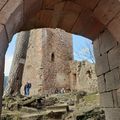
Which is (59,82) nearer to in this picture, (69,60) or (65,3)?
(69,60)

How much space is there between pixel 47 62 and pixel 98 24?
16.2 meters

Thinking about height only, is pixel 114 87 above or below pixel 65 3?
below

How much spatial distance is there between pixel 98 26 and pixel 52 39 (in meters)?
17.1

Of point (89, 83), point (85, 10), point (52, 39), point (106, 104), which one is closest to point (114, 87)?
point (106, 104)

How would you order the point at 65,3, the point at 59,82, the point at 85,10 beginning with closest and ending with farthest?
the point at 65,3 < the point at 85,10 < the point at 59,82

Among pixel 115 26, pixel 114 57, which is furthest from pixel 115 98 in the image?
pixel 115 26

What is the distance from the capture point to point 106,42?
10.7 feet

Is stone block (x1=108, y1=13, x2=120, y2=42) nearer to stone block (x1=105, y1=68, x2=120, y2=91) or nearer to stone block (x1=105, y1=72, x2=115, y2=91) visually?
stone block (x1=105, y1=68, x2=120, y2=91)

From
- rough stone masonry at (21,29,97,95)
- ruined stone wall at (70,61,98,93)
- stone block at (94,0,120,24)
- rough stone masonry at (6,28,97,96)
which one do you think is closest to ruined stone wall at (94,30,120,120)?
stone block at (94,0,120,24)

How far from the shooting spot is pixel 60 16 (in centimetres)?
319

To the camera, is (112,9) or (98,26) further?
(98,26)

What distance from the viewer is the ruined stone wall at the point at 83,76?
1681 cm

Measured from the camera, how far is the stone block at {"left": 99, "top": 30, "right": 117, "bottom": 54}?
309 centimetres

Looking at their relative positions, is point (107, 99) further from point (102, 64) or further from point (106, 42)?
point (106, 42)
